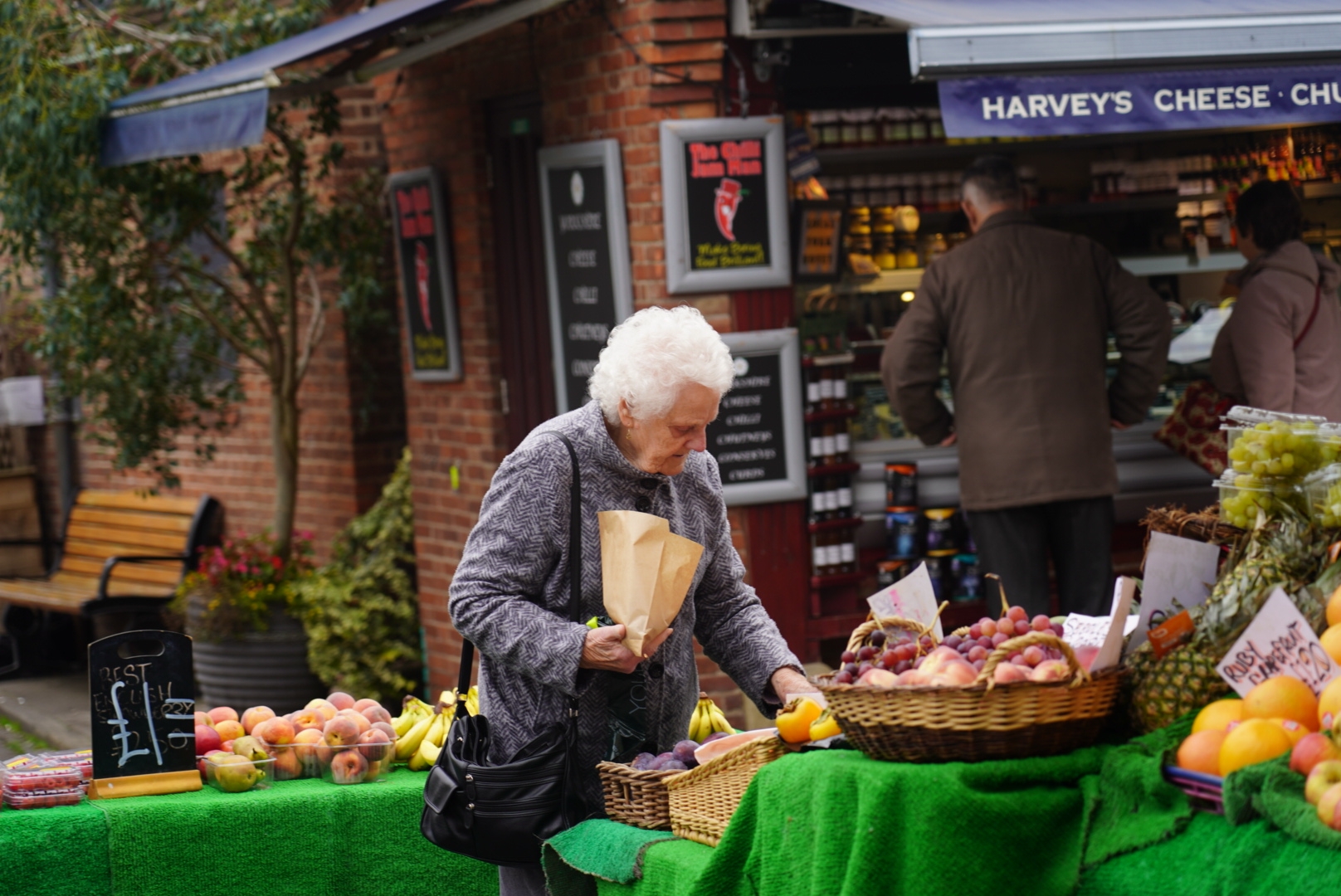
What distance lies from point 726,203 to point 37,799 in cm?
361

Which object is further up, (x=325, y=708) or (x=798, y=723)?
(x=798, y=723)

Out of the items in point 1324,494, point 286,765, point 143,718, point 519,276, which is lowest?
point 286,765

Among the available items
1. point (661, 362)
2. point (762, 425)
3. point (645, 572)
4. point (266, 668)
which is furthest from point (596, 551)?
point (266, 668)

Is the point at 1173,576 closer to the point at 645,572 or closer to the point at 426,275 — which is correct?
the point at 645,572

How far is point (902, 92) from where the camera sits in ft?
25.4

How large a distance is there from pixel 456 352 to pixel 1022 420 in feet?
10.6

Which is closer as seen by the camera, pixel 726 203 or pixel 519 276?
pixel 726 203

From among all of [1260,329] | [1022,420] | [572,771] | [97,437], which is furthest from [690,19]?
[97,437]

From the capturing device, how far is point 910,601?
3.46m

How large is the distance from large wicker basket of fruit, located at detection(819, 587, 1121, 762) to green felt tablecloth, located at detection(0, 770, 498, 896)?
1809 millimetres

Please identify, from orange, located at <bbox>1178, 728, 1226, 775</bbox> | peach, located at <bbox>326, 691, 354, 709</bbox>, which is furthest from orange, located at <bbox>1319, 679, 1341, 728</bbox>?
peach, located at <bbox>326, 691, 354, 709</bbox>

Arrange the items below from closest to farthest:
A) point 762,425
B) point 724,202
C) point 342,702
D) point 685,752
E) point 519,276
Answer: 1. point 685,752
2. point 342,702
3. point 724,202
4. point 762,425
5. point 519,276

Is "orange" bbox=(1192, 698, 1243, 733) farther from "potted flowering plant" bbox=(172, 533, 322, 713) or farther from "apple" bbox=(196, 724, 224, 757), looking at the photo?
"potted flowering plant" bbox=(172, 533, 322, 713)

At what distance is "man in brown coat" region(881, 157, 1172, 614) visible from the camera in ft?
20.3
